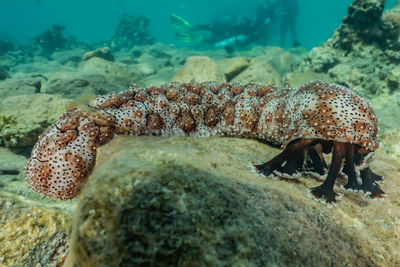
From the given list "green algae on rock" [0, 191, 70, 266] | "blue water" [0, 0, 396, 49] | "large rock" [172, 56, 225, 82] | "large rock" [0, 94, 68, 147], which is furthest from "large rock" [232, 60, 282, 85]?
"blue water" [0, 0, 396, 49]

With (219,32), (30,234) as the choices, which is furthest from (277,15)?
(30,234)

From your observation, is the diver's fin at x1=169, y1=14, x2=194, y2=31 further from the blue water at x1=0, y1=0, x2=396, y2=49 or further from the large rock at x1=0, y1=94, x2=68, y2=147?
the blue water at x1=0, y1=0, x2=396, y2=49

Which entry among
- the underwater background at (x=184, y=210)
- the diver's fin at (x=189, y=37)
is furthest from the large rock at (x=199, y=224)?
the diver's fin at (x=189, y=37)

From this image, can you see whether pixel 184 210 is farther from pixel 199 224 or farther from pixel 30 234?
pixel 30 234

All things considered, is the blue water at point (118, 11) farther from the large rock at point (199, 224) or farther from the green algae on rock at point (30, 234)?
the large rock at point (199, 224)

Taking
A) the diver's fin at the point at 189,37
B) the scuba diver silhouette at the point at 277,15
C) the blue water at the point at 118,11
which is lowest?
the diver's fin at the point at 189,37

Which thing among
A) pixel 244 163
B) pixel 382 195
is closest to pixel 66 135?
pixel 244 163
